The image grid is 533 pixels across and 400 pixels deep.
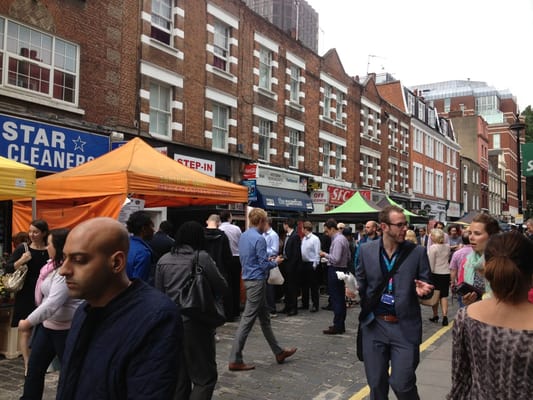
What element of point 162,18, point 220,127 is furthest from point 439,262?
point 162,18

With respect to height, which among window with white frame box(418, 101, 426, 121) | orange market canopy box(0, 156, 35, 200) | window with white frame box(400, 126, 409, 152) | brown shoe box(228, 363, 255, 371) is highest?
window with white frame box(418, 101, 426, 121)

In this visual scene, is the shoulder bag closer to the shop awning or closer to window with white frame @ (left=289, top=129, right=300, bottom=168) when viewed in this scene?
the shop awning

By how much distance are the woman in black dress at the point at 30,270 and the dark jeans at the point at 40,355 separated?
107 centimetres

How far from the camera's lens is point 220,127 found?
59.7ft

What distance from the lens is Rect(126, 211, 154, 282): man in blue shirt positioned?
4.74m

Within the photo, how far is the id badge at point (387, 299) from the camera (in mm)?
3939

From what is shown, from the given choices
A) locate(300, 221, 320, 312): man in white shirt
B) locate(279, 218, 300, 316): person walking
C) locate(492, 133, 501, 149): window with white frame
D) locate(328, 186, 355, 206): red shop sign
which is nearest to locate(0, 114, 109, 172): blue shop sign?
locate(279, 218, 300, 316): person walking

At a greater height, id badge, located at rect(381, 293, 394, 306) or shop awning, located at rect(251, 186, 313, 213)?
shop awning, located at rect(251, 186, 313, 213)

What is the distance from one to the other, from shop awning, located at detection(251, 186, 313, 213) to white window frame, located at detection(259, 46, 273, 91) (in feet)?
→ 14.3

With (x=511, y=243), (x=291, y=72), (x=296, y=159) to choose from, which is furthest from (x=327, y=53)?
(x=511, y=243)

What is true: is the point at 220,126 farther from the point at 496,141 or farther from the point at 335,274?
the point at 496,141

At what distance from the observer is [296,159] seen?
22688 mm

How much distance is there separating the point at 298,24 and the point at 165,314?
942 inches

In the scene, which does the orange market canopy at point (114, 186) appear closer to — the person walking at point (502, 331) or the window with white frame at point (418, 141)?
the person walking at point (502, 331)
